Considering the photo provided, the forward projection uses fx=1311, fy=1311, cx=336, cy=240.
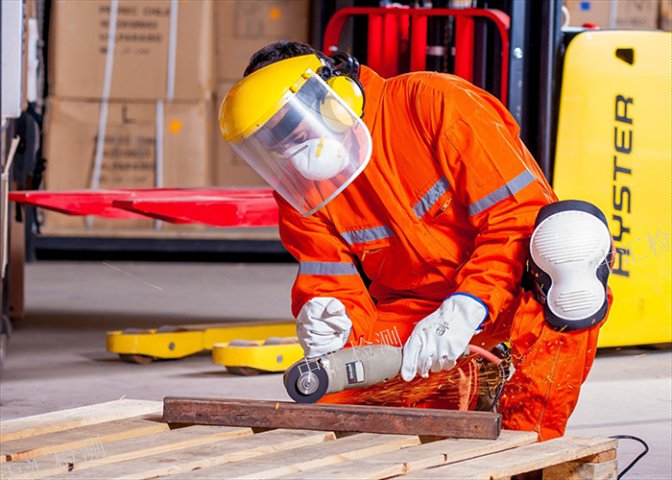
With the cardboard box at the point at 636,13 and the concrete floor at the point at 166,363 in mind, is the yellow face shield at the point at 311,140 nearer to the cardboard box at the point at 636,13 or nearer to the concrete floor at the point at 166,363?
the concrete floor at the point at 166,363

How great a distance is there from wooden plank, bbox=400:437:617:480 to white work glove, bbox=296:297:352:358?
702mm

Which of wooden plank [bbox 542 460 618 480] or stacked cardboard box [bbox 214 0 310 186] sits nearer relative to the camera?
wooden plank [bbox 542 460 618 480]

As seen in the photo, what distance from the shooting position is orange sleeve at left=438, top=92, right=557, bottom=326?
3.03m

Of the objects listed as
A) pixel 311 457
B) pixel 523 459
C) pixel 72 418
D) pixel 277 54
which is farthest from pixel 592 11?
pixel 311 457

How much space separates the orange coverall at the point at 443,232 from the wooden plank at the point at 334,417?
0.32 metres

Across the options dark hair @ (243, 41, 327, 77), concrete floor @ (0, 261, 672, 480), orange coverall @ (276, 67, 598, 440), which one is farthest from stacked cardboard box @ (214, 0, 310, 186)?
dark hair @ (243, 41, 327, 77)

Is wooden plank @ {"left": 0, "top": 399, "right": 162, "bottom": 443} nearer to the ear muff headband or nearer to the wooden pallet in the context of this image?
the wooden pallet

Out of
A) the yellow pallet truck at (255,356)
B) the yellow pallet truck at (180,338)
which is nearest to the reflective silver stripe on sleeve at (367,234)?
the yellow pallet truck at (255,356)

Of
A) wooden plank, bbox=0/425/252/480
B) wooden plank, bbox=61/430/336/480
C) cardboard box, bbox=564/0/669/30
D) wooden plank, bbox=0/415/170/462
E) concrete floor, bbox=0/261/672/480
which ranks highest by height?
cardboard box, bbox=564/0/669/30

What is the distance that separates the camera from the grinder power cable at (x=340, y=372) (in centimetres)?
298

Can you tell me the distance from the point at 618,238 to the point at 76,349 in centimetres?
244

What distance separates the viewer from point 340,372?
Result: 9.80 ft

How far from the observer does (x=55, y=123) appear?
348 inches

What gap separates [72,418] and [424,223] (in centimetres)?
98
